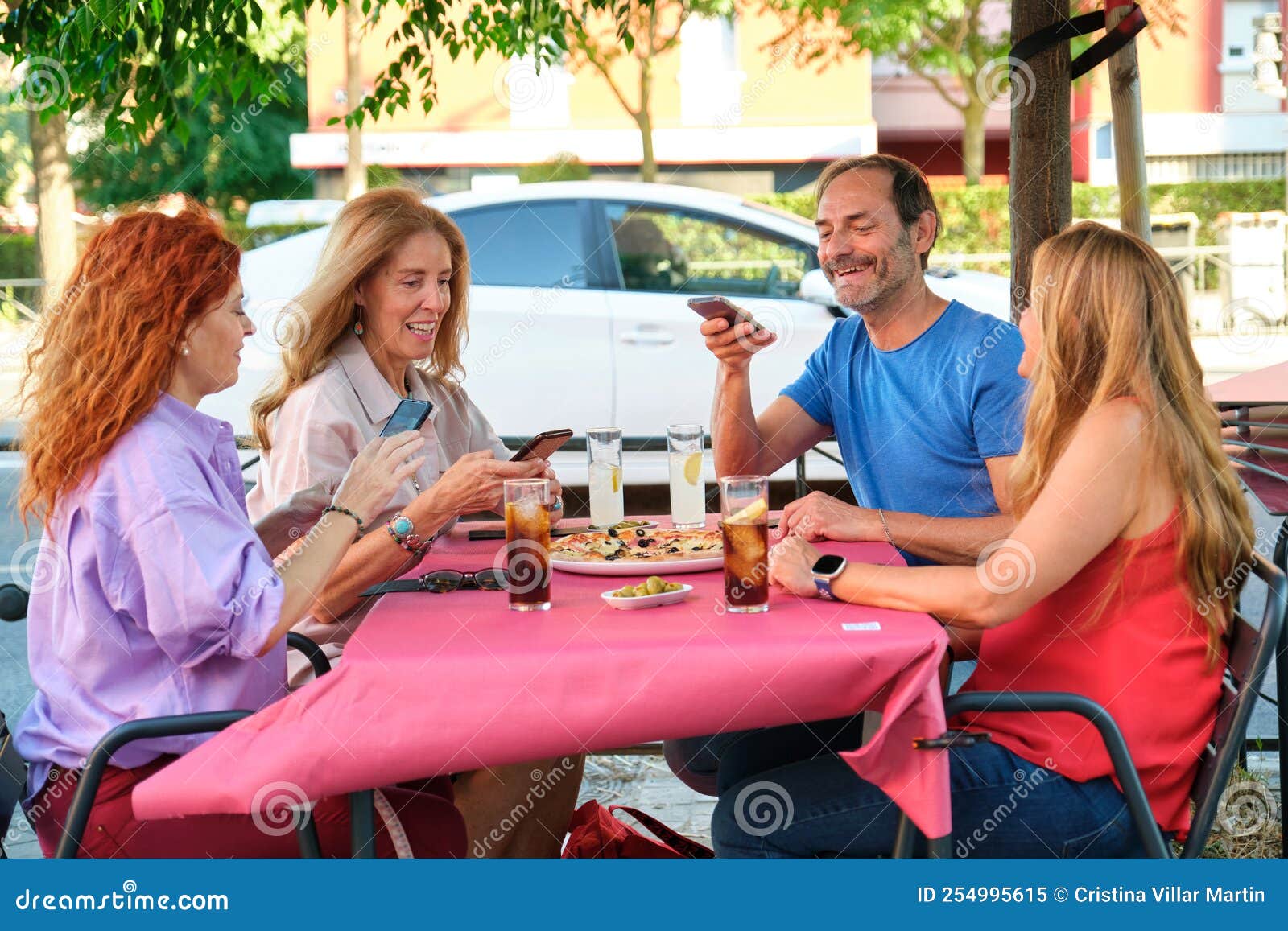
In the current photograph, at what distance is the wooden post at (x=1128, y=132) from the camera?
396 centimetres

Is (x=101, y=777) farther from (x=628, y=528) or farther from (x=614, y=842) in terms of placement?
(x=628, y=528)

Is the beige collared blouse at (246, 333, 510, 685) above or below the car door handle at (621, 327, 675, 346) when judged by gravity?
below

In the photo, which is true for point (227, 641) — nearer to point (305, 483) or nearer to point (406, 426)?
point (406, 426)

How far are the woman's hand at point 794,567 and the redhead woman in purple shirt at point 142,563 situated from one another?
2.16 ft

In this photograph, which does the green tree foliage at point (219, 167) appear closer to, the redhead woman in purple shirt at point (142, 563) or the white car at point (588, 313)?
the white car at point (588, 313)

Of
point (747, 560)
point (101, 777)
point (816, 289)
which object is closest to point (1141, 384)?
point (747, 560)

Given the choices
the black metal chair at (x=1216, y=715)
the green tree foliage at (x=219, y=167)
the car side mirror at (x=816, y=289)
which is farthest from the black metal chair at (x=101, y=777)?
the green tree foliage at (x=219, y=167)

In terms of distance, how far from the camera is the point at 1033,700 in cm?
199

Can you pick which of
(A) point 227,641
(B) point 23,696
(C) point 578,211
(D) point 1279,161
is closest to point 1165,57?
(D) point 1279,161

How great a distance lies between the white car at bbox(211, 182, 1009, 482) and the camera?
24.3 feet

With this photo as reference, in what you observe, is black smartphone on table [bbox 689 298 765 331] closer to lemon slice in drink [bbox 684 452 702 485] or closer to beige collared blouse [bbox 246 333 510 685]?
lemon slice in drink [bbox 684 452 702 485]

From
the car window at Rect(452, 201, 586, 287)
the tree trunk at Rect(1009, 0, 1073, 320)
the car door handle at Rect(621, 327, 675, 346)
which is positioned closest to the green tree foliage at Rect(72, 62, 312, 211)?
the car window at Rect(452, 201, 586, 287)

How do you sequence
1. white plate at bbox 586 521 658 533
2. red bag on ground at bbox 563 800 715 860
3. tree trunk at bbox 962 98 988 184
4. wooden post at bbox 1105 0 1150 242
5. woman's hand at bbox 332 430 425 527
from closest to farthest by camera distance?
woman's hand at bbox 332 430 425 527
red bag on ground at bbox 563 800 715 860
white plate at bbox 586 521 658 533
wooden post at bbox 1105 0 1150 242
tree trunk at bbox 962 98 988 184

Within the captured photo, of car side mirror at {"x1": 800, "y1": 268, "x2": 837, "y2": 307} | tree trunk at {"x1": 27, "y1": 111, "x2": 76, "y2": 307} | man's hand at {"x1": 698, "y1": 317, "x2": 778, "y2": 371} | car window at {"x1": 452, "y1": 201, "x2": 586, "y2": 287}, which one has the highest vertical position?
tree trunk at {"x1": 27, "y1": 111, "x2": 76, "y2": 307}
